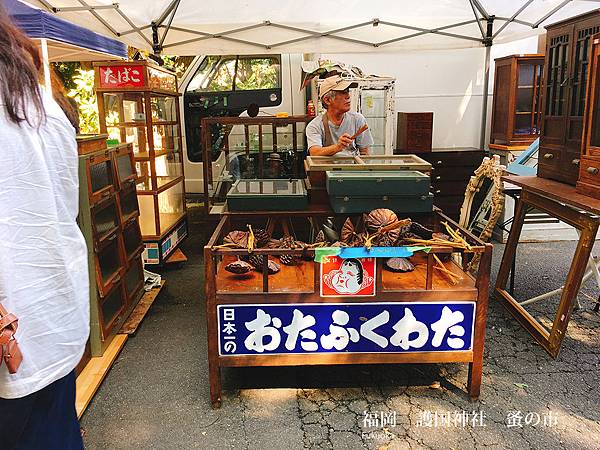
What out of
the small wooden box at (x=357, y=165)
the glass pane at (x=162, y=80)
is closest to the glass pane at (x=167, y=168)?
the glass pane at (x=162, y=80)

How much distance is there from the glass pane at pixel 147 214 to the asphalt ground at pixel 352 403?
1.50 m

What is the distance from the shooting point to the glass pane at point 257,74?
718 centimetres

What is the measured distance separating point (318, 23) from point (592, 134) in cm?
341

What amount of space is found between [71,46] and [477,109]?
551cm

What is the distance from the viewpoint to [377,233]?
2617mm

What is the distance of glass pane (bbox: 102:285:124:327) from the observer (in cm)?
331

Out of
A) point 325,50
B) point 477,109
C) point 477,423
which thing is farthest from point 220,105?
point 477,423

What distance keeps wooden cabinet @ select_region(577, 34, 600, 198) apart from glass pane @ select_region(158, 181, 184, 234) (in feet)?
12.1

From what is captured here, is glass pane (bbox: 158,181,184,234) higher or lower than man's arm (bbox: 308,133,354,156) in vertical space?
lower

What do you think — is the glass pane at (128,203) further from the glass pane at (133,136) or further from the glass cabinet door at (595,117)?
the glass cabinet door at (595,117)

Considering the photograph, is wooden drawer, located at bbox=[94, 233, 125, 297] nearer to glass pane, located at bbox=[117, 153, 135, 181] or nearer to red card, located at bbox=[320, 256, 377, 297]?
glass pane, located at bbox=[117, 153, 135, 181]

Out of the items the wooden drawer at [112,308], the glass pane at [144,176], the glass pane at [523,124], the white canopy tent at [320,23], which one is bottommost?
the wooden drawer at [112,308]

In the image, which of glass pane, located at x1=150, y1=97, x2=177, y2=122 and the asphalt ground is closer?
the asphalt ground

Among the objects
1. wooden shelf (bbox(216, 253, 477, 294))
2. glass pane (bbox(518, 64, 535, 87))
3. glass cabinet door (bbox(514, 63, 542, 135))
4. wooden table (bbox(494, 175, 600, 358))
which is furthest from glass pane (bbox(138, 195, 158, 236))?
glass pane (bbox(518, 64, 535, 87))
